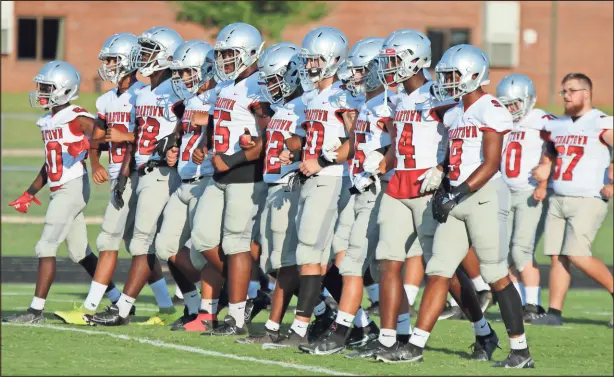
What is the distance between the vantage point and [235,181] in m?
9.10

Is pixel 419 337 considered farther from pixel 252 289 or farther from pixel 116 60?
pixel 116 60

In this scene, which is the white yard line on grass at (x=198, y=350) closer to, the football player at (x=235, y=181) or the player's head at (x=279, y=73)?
the football player at (x=235, y=181)

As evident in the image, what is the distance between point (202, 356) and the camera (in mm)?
7906

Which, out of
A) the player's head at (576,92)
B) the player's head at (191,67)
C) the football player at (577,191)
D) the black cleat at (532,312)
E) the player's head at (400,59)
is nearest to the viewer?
the player's head at (400,59)

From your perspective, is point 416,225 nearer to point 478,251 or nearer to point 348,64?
point 478,251

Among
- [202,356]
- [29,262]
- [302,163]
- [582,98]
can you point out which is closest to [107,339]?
[202,356]

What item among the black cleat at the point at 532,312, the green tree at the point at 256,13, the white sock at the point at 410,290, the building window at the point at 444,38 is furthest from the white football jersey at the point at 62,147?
the building window at the point at 444,38

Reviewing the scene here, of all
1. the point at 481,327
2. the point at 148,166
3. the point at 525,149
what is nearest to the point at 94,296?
the point at 148,166

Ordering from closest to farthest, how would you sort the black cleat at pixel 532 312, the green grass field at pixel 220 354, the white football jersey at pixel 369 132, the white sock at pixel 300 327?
the green grass field at pixel 220 354, the white football jersey at pixel 369 132, the white sock at pixel 300 327, the black cleat at pixel 532 312

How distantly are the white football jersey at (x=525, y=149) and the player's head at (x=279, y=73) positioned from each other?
291cm

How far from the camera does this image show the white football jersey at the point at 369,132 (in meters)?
8.34

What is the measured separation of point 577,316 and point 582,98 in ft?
6.56

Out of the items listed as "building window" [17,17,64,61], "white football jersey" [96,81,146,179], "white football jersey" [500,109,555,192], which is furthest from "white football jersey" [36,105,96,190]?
"building window" [17,17,64,61]

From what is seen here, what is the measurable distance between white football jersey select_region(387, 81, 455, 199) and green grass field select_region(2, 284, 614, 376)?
1.06 metres
